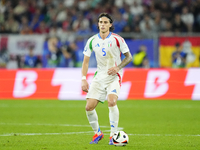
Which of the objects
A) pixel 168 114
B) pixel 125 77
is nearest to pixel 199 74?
pixel 125 77

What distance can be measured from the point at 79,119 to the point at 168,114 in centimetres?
279

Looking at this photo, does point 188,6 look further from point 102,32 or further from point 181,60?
point 102,32

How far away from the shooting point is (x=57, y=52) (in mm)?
20344

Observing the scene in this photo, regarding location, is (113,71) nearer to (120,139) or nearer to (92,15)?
(120,139)

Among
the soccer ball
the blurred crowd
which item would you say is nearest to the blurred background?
the blurred crowd

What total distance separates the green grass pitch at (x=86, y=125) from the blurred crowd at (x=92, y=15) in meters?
6.79

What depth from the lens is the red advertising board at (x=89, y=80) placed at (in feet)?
52.5

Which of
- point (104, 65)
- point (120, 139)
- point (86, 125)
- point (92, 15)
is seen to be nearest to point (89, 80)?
point (86, 125)

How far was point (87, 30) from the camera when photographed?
21.8 metres

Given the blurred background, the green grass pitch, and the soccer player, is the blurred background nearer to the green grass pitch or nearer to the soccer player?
the green grass pitch

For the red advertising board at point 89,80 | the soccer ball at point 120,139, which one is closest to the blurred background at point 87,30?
the red advertising board at point 89,80

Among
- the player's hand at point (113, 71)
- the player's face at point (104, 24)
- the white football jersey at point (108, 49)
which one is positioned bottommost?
the player's hand at point (113, 71)

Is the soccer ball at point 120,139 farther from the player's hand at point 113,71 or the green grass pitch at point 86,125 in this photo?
the player's hand at point 113,71

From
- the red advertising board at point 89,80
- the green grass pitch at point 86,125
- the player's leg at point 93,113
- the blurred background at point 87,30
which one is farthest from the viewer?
the blurred background at point 87,30
